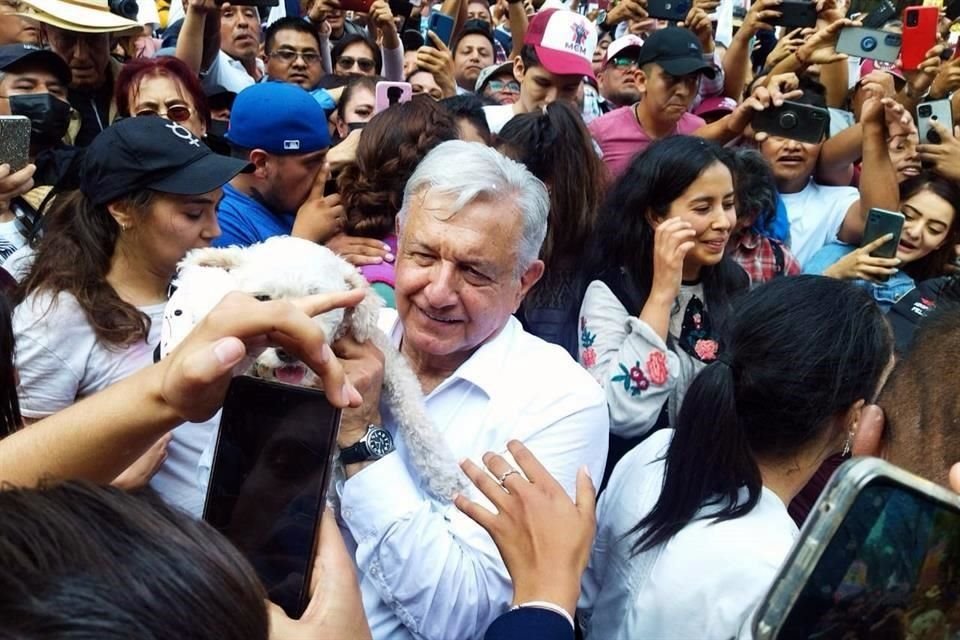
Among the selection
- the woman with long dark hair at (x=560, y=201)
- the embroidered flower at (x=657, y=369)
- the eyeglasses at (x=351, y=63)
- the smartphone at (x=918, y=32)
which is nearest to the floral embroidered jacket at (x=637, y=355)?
the embroidered flower at (x=657, y=369)

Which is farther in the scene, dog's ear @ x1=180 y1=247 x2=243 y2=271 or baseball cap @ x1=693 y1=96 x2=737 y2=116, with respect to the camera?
baseball cap @ x1=693 y1=96 x2=737 y2=116

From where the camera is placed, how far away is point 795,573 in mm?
793

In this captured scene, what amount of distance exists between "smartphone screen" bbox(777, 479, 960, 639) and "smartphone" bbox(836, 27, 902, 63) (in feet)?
14.1

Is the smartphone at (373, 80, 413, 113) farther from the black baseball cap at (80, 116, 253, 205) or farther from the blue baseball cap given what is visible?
the black baseball cap at (80, 116, 253, 205)

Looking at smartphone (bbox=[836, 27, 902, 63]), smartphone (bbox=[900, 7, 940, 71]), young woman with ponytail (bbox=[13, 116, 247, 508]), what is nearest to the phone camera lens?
smartphone (bbox=[836, 27, 902, 63])

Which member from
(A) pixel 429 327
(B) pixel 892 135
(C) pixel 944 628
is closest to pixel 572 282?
(A) pixel 429 327

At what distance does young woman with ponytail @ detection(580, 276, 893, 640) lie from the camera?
1488 millimetres

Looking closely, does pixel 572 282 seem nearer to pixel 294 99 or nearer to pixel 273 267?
pixel 294 99

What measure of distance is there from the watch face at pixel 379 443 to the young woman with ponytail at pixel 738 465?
1.62ft

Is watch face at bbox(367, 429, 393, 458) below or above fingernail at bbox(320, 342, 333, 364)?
below

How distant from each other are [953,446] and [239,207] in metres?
2.31

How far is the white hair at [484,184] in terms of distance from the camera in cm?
191

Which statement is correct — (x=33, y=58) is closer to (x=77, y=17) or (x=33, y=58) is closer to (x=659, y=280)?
(x=77, y=17)

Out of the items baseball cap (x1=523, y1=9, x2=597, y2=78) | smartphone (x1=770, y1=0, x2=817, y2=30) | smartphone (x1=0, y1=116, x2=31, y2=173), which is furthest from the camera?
smartphone (x1=770, y1=0, x2=817, y2=30)
